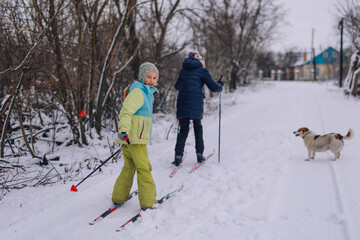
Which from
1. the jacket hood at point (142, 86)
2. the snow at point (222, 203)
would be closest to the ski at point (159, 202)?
the snow at point (222, 203)

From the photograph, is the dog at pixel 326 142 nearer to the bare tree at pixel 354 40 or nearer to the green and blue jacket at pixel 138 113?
the green and blue jacket at pixel 138 113

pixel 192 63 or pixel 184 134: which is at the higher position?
pixel 192 63

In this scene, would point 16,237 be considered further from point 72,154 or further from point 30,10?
point 30,10

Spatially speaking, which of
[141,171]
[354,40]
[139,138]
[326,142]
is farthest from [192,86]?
[354,40]

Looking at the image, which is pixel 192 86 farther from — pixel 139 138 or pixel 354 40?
pixel 354 40

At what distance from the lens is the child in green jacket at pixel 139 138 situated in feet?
10.3

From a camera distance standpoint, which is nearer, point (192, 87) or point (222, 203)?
point (222, 203)

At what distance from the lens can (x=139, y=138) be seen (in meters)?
3.20

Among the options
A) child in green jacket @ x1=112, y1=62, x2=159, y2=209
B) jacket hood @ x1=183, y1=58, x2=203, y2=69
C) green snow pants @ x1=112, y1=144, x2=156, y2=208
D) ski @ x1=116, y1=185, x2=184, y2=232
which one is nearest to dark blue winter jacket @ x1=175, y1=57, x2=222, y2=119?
jacket hood @ x1=183, y1=58, x2=203, y2=69

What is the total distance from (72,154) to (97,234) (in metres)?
3.22

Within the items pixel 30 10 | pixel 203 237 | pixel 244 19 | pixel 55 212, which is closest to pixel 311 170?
pixel 203 237

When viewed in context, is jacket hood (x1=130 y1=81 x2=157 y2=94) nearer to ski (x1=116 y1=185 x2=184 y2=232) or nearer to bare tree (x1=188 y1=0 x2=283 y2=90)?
ski (x1=116 y1=185 x2=184 y2=232)

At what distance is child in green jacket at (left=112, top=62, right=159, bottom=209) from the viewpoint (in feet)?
10.3

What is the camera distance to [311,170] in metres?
4.58
